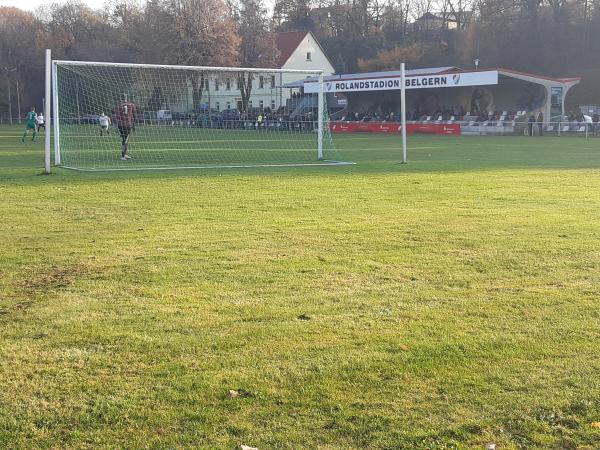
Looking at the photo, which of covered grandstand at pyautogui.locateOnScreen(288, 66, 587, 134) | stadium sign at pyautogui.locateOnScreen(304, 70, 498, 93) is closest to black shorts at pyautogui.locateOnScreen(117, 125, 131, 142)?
stadium sign at pyautogui.locateOnScreen(304, 70, 498, 93)

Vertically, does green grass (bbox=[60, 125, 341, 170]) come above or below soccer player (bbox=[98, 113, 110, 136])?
below

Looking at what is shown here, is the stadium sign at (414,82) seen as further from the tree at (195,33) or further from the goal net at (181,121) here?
the tree at (195,33)

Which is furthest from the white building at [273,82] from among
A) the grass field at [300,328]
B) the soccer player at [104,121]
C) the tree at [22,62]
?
the tree at [22,62]

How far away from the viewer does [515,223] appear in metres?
10.1

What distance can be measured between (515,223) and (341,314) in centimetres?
519

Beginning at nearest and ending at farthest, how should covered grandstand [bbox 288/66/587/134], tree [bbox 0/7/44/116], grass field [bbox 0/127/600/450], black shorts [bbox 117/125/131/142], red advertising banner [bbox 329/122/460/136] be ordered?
grass field [bbox 0/127/600/450] < black shorts [bbox 117/125/131/142] < covered grandstand [bbox 288/66/587/134] < red advertising banner [bbox 329/122/460/136] < tree [bbox 0/7/44/116]

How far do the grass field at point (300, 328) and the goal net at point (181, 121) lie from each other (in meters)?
12.4

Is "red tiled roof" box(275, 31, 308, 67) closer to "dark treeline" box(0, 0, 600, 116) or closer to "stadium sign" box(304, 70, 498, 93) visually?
"dark treeline" box(0, 0, 600, 116)

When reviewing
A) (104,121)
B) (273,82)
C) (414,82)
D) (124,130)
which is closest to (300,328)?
(124,130)

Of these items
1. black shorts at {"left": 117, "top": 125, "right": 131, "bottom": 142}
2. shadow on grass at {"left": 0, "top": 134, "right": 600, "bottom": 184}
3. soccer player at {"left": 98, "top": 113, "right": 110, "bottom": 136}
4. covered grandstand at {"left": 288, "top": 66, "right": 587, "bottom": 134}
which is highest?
covered grandstand at {"left": 288, "top": 66, "right": 587, "bottom": 134}

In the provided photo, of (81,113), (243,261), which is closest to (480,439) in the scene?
(243,261)

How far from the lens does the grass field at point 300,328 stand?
3836 mm

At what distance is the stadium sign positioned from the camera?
46681mm

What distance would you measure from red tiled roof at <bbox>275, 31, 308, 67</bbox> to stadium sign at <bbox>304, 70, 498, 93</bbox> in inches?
1056
